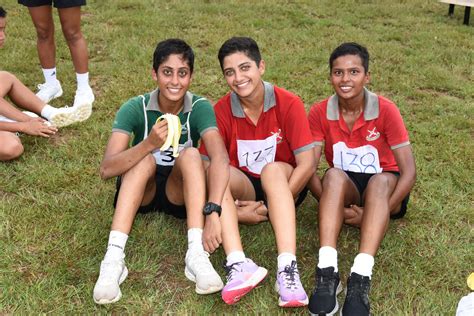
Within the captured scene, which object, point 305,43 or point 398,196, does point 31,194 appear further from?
point 305,43

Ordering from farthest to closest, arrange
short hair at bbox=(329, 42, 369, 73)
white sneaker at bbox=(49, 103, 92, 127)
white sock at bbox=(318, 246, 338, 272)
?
1. white sneaker at bbox=(49, 103, 92, 127)
2. short hair at bbox=(329, 42, 369, 73)
3. white sock at bbox=(318, 246, 338, 272)

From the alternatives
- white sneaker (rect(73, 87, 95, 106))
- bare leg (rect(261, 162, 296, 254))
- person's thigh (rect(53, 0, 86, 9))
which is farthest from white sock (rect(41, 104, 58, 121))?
bare leg (rect(261, 162, 296, 254))

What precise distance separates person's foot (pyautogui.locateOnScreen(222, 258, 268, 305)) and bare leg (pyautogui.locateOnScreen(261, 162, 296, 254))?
0.19 metres

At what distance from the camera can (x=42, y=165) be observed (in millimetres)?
4375

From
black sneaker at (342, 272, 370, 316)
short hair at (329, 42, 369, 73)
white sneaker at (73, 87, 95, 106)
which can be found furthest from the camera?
white sneaker at (73, 87, 95, 106)

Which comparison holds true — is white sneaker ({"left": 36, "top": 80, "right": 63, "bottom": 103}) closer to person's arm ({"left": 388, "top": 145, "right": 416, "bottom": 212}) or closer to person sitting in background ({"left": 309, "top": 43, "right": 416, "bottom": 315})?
person sitting in background ({"left": 309, "top": 43, "right": 416, "bottom": 315})

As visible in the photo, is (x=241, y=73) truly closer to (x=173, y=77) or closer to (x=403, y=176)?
(x=173, y=77)

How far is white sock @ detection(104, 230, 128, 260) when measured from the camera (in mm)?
3100

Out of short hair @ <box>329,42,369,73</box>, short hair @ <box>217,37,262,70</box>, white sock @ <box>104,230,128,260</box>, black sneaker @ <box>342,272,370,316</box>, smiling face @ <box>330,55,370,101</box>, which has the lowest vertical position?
black sneaker @ <box>342,272,370,316</box>

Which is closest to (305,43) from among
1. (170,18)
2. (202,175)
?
(170,18)

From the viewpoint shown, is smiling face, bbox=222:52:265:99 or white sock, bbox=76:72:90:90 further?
white sock, bbox=76:72:90:90

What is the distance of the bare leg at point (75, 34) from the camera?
16.9 feet

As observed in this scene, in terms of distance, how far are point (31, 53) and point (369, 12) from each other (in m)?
5.75

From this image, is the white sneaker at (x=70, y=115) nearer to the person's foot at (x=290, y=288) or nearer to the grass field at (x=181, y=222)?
the grass field at (x=181, y=222)
